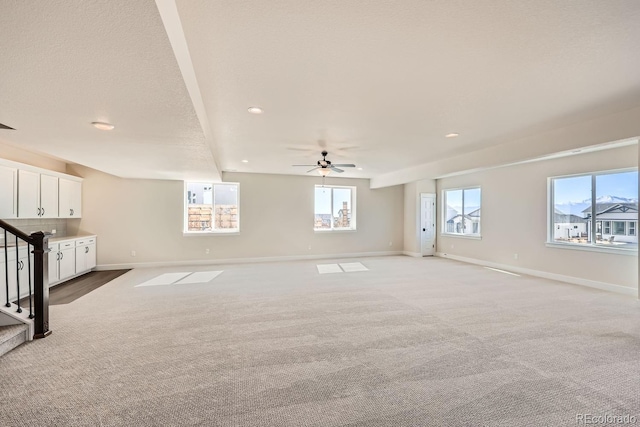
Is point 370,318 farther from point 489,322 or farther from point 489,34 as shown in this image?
point 489,34

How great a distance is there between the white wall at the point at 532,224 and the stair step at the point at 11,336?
8.59m

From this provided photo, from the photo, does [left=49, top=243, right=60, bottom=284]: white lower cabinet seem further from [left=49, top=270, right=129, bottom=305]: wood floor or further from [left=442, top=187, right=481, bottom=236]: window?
[left=442, top=187, right=481, bottom=236]: window

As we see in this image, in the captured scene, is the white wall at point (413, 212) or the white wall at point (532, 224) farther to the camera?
A: the white wall at point (413, 212)

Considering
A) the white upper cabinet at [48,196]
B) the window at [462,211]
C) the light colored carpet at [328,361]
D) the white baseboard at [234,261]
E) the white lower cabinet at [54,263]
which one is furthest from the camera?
the window at [462,211]

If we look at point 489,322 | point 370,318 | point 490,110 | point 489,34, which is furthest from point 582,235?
point 489,34

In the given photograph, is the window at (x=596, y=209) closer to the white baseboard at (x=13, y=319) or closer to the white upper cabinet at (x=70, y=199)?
the white baseboard at (x=13, y=319)

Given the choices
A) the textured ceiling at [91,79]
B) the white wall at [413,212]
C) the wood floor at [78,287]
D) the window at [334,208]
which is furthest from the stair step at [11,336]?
the white wall at [413,212]

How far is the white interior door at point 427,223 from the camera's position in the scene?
8.93 metres

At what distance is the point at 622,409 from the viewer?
196 centimetres

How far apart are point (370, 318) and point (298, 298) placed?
134 cm

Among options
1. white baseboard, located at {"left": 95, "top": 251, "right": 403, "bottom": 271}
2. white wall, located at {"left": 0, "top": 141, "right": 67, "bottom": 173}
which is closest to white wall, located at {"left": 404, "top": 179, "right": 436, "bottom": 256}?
white baseboard, located at {"left": 95, "top": 251, "right": 403, "bottom": 271}

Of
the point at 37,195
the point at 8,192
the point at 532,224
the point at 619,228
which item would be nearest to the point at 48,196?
the point at 37,195

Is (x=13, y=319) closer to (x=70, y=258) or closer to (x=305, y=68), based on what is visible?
(x=70, y=258)

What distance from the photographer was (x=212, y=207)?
784 centimetres
